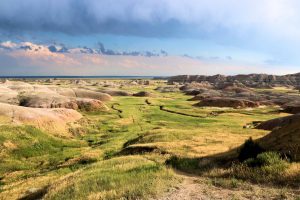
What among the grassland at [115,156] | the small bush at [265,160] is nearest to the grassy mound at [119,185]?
the grassland at [115,156]

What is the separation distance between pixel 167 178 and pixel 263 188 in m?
4.59

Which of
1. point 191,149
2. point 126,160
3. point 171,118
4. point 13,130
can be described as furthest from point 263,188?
point 171,118

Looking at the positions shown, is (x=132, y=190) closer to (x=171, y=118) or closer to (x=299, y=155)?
(x=299, y=155)

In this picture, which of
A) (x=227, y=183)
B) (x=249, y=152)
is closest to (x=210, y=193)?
(x=227, y=183)

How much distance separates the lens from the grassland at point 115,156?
15.6 m

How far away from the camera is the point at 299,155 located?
18.6 meters

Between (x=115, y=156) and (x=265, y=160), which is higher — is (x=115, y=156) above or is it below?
below

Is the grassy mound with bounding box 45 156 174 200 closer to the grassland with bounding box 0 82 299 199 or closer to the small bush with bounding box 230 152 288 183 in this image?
the grassland with bounding box 0 82 299 199

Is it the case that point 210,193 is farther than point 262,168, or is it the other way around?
point 262,168

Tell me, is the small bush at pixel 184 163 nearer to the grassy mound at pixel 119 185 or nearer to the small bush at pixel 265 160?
the grassy mound at pixel 119 185

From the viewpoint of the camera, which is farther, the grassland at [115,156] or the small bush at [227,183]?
the grassland at [115,156]

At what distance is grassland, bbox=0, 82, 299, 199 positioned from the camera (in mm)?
15633

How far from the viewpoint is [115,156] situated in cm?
3200

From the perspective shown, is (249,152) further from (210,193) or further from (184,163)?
(210,193)
